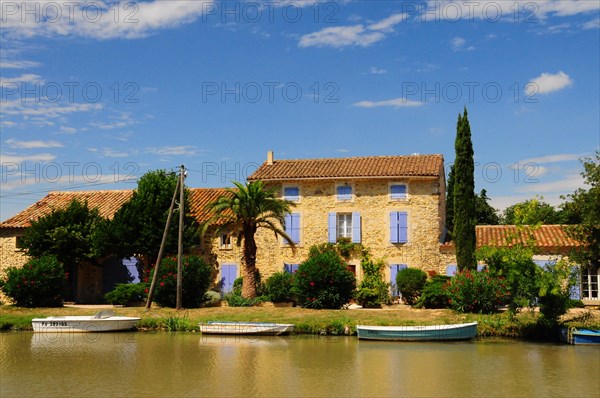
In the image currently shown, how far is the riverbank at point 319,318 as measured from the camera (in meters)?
25.5

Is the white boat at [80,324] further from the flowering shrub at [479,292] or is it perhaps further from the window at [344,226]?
the flowering shrub at [479,292]

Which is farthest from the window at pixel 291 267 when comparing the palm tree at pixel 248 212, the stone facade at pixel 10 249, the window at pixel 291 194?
the stone facade at pixel 10 249

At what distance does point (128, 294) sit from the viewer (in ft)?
107

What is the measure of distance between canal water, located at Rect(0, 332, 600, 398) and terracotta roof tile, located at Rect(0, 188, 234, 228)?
12.7 meters

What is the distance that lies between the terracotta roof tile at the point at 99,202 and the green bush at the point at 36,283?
5.13m

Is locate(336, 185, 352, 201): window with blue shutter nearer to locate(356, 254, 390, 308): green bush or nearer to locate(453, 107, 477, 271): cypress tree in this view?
locate(356, 254, 390, 308): green bush

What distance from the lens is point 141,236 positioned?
1344 inches

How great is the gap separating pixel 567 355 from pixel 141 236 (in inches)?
839

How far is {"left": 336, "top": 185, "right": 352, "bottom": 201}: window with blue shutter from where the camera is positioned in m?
35.3

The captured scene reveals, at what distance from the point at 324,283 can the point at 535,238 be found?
9.80m

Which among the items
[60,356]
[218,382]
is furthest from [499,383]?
[60,356]

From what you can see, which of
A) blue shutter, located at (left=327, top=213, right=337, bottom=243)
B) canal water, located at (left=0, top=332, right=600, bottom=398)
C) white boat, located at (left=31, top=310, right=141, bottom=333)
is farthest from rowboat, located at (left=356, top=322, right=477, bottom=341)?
blue shutter, located at (left=327, top=213, right=337, bottom=243)

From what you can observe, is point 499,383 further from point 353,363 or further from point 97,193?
point 97,193

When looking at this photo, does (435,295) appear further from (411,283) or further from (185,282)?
(185,282)
